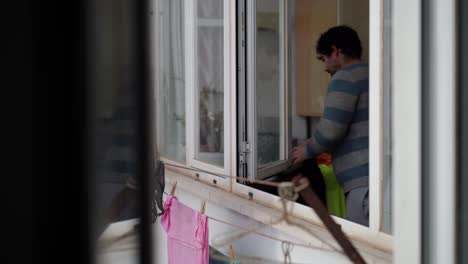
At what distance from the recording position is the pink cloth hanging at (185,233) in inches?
82.0

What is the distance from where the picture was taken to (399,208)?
1.03 m

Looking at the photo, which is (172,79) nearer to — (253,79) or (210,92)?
(210,92)

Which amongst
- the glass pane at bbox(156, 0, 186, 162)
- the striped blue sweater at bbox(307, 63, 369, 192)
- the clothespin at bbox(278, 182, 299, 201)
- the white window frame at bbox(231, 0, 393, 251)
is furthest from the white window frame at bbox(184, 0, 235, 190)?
the clothespin at bbox(278, 182, 299, 201)

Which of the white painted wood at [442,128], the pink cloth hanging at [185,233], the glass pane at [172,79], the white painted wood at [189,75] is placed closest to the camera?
the white painted wood at [442,128]

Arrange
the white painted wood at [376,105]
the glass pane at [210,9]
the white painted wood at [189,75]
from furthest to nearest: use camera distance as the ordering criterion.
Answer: the white painted wood at [189,75] < the glass pane at [210,9] < the white painted wood at [376,105]

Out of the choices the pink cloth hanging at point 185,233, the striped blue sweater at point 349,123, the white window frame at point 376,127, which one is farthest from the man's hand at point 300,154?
the white window frame at point 376,127

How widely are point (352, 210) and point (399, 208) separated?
2.47ft

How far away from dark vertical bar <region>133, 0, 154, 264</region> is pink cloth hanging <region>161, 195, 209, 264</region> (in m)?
1.80

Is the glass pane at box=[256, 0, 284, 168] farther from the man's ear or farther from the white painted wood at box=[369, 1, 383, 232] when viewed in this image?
the white painted wood at box=[369, 1, 383, 232]

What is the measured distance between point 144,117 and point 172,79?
264 cm

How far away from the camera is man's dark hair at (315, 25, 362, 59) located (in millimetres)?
2092

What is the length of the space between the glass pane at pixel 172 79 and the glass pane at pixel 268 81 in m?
0.54

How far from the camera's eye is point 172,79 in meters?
2.92

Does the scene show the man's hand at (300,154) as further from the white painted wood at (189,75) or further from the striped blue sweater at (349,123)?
the white painted wood at (189,75)
